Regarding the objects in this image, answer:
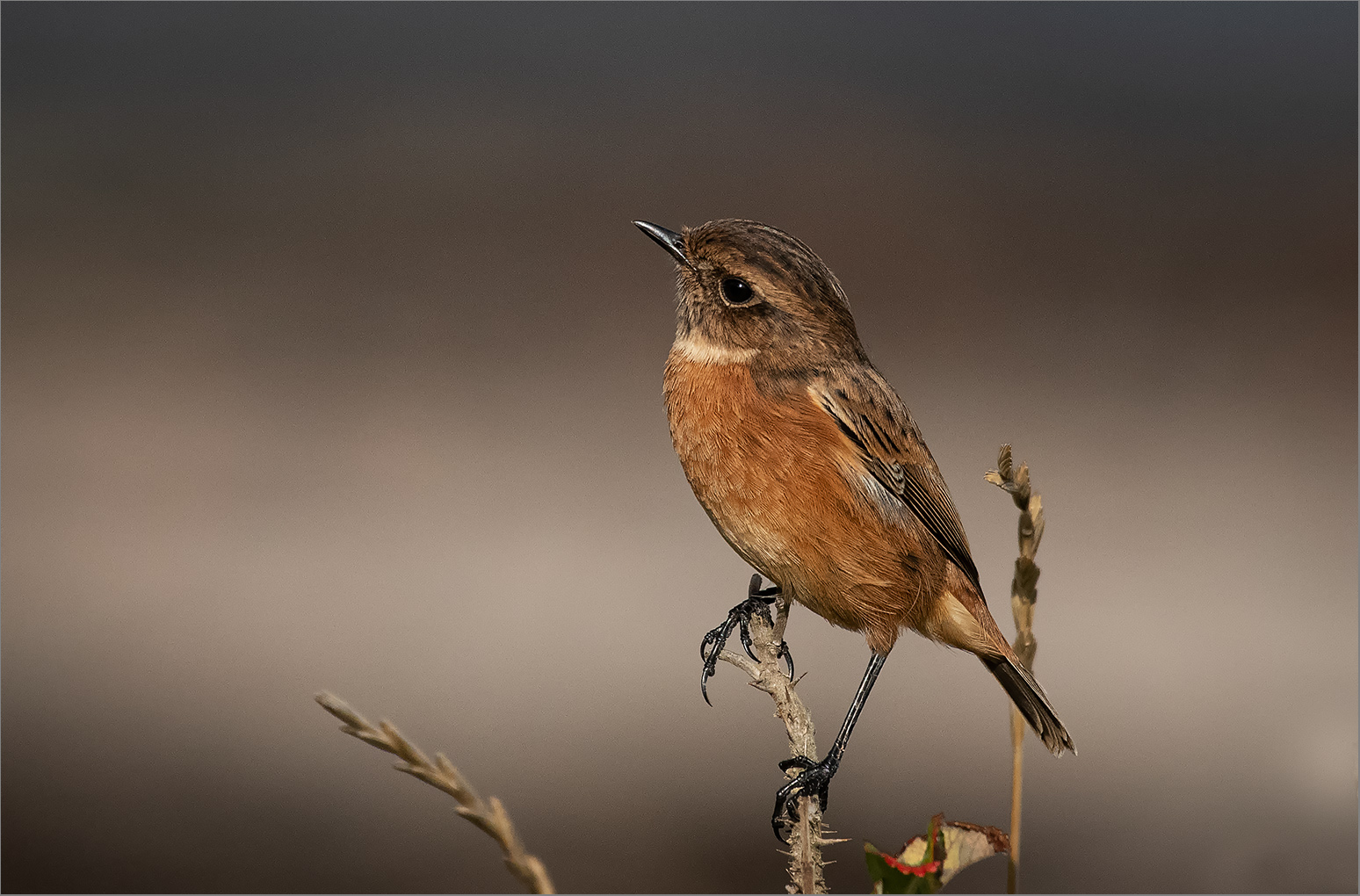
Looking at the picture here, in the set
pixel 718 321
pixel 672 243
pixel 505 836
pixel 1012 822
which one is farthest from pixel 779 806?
pixel 505 836

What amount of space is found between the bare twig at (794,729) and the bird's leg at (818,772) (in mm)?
59

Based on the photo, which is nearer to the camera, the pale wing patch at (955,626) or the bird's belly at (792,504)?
the bird's belly at (792,504)

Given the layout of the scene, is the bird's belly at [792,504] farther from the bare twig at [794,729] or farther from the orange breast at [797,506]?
the bare twig at [794,729]

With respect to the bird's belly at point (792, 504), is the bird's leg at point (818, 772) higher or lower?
lower

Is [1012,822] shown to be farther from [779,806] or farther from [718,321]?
[718,321]

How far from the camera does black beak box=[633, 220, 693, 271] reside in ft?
11.2

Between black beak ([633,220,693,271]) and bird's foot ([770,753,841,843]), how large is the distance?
1.62m

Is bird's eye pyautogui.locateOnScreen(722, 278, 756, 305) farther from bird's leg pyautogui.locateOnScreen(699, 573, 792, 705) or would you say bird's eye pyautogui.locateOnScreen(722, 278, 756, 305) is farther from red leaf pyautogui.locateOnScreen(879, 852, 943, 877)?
red leaf pyautogui.locateOnScreen(879, 852, 943, 877)

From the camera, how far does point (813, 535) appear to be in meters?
3.20

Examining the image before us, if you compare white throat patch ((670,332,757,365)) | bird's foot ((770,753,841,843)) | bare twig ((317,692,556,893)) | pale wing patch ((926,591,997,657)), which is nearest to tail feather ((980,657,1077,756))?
pale wing patch ((926,591,997,657))

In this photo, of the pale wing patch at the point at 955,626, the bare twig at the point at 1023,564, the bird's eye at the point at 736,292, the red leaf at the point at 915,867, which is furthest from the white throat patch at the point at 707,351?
the red leaf at the point at 915,867

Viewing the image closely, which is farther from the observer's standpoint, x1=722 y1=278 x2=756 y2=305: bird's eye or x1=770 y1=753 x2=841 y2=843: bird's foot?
x1=722 y1=278 x2=756 y2=305: bird's eye

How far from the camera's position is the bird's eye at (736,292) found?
11.0 feet

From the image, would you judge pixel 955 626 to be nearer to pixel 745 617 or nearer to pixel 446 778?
pixel 745 617
